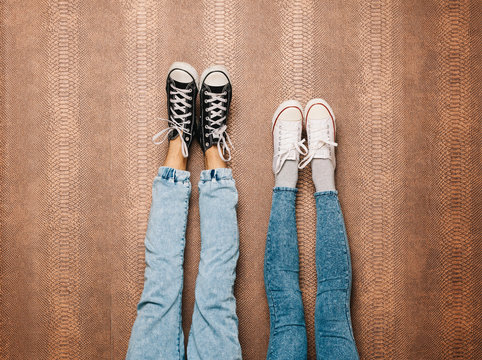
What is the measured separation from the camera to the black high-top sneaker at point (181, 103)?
3.16ft

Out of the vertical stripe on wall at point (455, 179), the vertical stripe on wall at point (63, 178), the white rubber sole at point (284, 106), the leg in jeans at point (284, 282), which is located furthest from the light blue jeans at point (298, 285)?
the vertical stripe on wall at point (63, 178)

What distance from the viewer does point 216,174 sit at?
925 millimetres

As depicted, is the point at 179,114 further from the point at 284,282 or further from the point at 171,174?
the point at 284,282

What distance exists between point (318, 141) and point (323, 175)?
0.35 feet

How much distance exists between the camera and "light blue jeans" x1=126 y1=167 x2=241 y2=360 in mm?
842

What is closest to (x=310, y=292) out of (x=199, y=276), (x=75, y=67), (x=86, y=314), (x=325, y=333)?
(x=325, y=333)

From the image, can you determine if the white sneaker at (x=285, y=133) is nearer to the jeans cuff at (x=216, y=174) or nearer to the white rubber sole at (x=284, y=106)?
the white rubber sole at (x=284, y=106)

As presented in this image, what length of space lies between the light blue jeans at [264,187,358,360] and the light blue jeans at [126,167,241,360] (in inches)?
4.6

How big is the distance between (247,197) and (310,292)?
1.17 ft

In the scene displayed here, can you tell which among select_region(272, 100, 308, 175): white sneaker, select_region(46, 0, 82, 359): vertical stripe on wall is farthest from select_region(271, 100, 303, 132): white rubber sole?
select_region(46, 0, 82, 359): vertical stripe on wall

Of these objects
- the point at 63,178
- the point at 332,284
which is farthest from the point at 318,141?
the point at 63,178

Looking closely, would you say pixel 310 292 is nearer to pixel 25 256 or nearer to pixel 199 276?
pixel 199 276

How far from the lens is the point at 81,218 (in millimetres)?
996

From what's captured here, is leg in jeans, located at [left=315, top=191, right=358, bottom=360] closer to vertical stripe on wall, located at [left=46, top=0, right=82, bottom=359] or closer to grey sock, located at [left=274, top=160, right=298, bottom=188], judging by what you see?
grey sock, located at [left=274, top=160, right=298, bottom=188]
